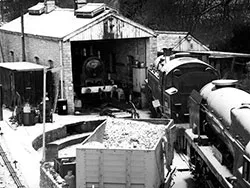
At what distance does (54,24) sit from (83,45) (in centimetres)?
179

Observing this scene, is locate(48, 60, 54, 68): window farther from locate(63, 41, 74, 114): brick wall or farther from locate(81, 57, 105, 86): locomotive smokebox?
locate(81, 57, 105, 86): locomotive smokebox

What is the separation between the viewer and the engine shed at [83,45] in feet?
71.0

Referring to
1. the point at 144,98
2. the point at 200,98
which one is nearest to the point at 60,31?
the point at 144,98

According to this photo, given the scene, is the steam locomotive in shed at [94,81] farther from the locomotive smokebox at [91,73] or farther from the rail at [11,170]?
the rail at [11,170]

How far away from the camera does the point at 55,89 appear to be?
2214cm

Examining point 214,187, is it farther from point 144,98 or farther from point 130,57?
point 130,57

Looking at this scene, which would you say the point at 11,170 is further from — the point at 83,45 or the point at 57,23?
the point at 83,45

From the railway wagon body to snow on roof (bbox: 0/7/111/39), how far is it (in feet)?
18.5

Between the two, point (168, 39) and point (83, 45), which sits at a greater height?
point (168, 39)

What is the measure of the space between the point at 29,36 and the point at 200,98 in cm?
1388

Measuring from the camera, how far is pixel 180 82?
16875 millimetres

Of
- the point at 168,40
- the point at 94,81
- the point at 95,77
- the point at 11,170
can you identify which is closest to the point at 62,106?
the point at 94,81

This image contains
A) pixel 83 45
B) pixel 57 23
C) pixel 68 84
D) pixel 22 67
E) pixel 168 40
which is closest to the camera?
pixel 68 84

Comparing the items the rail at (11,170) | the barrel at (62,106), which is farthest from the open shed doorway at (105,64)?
the rail at (11,170)
